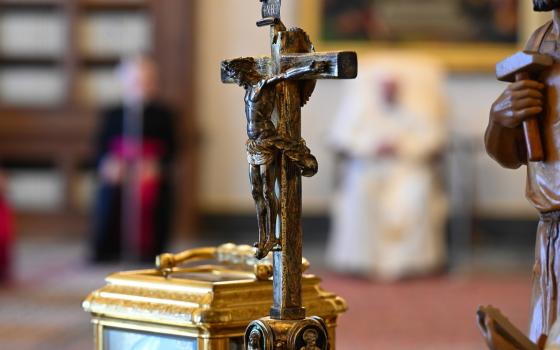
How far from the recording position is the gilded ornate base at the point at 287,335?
6.08ft

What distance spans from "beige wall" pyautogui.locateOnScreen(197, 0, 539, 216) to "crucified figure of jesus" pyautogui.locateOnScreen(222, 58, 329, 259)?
32.4 feet

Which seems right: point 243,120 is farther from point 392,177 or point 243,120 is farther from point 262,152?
point 262,152

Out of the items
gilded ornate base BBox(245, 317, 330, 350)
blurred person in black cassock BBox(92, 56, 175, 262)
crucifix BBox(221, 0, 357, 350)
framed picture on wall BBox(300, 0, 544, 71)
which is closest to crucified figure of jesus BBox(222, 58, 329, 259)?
crucifix BBox(221, 0, 357, 350)

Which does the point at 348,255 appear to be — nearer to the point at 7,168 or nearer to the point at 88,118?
the point at 88,118

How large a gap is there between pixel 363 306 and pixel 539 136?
18.5ft

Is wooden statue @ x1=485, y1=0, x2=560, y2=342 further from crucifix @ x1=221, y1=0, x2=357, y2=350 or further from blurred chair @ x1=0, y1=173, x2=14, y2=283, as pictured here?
blurred chair @ x1=0, y1=173, x2=14, y2=283

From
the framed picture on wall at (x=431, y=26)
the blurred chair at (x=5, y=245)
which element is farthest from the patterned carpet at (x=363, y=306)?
the framed picture on wall at (x=431, y=26)

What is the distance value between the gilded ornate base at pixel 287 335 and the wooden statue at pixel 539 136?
0.40 meters

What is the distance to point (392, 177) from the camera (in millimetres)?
9688

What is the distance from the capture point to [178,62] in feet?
39.5

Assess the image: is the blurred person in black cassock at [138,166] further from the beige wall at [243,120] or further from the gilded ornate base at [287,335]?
the gilded ornate base at [287,335]

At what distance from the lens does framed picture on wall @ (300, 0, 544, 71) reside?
463 inches

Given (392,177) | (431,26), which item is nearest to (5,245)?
(392,177)

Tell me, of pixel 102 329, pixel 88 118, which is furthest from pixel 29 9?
pixel 102 329
